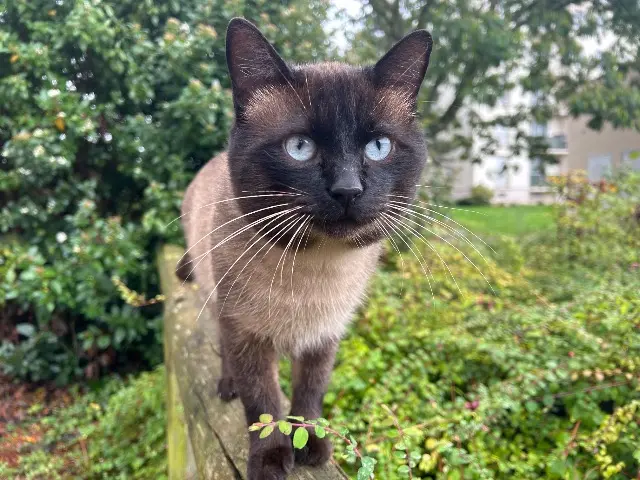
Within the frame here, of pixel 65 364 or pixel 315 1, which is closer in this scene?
pixel 65 364

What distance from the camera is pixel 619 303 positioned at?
224 cm

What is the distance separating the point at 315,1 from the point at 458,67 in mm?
1756

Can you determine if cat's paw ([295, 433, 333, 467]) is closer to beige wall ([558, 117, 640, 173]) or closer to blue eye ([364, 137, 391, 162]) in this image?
blue eye ([364, 137, 391, 162])

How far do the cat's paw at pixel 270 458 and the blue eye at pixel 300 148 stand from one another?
0.84 m

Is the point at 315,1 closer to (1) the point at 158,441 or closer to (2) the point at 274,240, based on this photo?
(2) the point at 274,240

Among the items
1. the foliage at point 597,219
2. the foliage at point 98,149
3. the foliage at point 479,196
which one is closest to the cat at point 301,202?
the foliage at point 98,149

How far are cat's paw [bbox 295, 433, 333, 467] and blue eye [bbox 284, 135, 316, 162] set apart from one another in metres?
0.88

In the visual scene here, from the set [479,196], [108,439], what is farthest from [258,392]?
[479,196]

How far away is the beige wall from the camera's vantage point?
39.8 ft

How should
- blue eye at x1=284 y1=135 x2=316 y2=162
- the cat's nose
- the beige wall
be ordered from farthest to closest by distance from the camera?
the beige wall → blue eye at x1=284 y1=135 x2=316 y2=162 → the cat's nose

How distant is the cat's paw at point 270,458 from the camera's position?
1.38 m

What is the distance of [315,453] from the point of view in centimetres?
146

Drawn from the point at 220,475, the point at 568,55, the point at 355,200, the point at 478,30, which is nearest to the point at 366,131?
the point at 355,200

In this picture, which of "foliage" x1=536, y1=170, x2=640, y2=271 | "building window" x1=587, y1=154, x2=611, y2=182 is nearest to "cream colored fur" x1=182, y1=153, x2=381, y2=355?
"foliage" x1=536, y1=170, x2=640, y2=271
